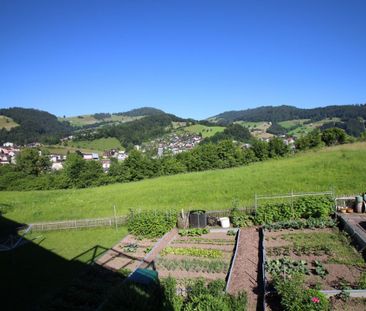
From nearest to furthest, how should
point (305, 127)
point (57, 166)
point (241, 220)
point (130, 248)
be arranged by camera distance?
1. point (130, 248)
2. point (241, 220)
3. point (57, 166)
4. point (305, 127)

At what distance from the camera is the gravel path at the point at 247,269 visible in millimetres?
11383

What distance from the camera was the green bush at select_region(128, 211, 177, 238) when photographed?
19594 millimetres

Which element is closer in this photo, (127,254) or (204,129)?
(127,254)

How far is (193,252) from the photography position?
15.8 metres

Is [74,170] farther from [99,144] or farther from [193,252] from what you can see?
[99,144]

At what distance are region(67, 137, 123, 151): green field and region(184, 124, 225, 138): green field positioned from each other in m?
34.1

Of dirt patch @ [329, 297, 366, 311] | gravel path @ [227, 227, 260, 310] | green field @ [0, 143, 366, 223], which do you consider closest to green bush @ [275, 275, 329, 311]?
dirt patch @ [329, 297, 366, 311]

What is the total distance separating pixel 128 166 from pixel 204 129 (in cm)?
9463

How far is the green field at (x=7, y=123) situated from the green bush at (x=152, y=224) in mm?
174710

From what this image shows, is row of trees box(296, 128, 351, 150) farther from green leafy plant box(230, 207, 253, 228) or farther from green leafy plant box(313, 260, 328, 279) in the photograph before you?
green leafy plant box(313, 260, 328, 279)

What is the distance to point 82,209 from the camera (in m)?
30.7

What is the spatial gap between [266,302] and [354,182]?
19207 mm

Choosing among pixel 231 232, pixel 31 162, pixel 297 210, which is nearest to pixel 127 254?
pixel 231 232

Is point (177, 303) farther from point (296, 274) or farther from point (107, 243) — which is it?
point (107, 243)
